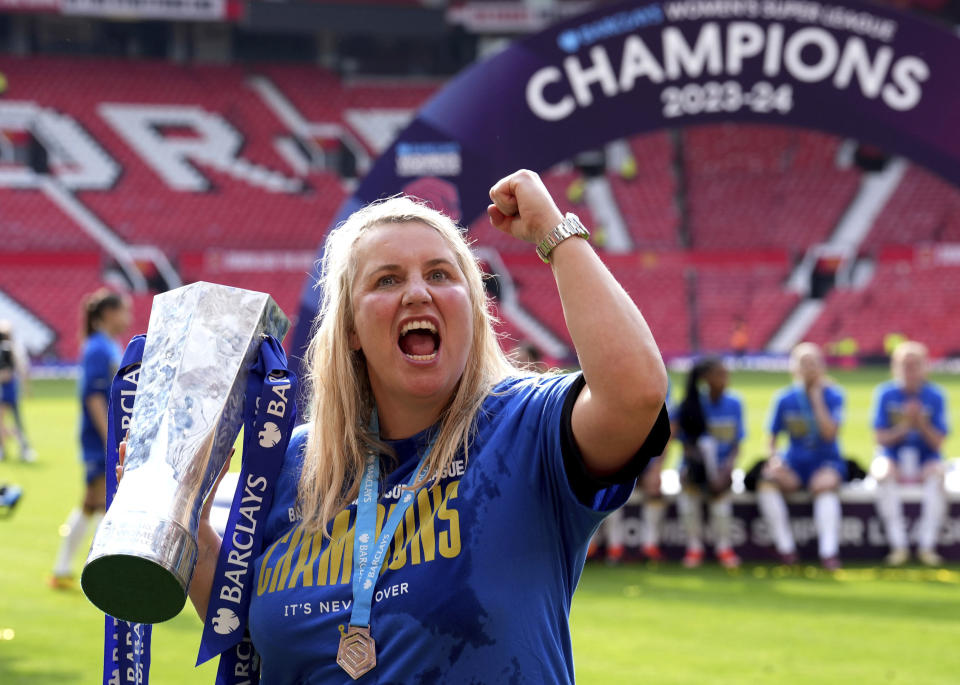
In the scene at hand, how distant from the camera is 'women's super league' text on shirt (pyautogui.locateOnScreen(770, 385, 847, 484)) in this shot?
26.6 feet

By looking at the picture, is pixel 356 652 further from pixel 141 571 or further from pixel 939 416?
pixel 939 416

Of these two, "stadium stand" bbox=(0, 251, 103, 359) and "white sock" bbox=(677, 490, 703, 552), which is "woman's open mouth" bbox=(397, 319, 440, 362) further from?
"stadium stand" bbox=(0, 251, 103, 359)

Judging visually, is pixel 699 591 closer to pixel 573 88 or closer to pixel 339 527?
pixel 573 88

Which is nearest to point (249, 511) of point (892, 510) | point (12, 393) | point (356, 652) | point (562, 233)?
point (356, 652)

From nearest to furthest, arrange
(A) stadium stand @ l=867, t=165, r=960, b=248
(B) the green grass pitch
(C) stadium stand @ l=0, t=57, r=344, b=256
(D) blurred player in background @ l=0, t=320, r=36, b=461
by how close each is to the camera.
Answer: (B) the green grass pitch → (D) blurred player in background @ l=0, t=320, r=36, b=461 → (C) stadium stand @ l=0, t=57, r=344, b=256 → (A) stadium stand @ l=867, t=165, r=960, b=248

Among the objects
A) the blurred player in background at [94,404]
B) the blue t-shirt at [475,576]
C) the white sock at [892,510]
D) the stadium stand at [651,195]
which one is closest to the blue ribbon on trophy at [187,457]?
the blue t-shirt at [475,576]

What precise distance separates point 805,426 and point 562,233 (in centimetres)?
663

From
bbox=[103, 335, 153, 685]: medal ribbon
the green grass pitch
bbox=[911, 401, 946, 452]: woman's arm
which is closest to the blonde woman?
bbox=[103, 335, 153, 685]: medal ribbon

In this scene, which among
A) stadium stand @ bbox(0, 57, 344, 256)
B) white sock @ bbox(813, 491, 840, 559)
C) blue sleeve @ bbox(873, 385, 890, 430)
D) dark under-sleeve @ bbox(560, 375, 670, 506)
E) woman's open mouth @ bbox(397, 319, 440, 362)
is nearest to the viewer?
dark under-sleeve @ bbox(560, 375, 670, 506)

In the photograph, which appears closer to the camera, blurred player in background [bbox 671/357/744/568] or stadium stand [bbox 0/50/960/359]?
blurred player in background [bbox 671/357/744/568]

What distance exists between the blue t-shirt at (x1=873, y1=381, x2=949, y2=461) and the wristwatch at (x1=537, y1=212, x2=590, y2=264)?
6.95 metres

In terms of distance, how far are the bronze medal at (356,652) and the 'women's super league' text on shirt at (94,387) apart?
547 cm

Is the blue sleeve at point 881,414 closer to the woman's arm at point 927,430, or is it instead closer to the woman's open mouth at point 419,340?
the woman's arm at point 927,430

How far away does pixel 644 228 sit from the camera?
3041 centimetres
